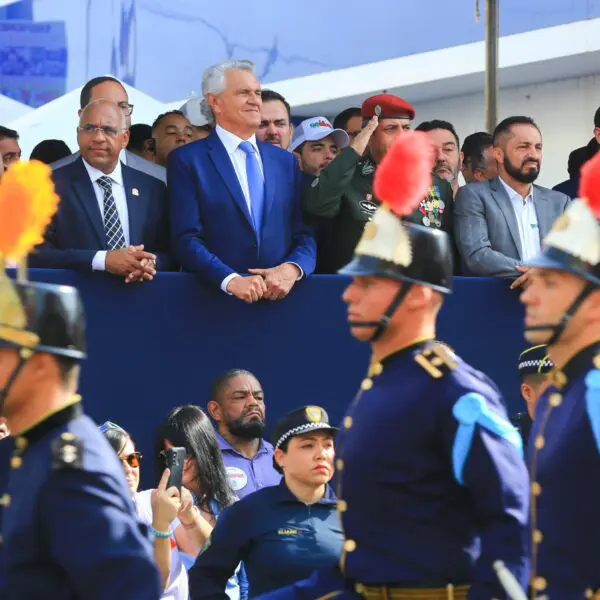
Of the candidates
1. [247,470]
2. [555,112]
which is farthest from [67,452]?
[555,112]

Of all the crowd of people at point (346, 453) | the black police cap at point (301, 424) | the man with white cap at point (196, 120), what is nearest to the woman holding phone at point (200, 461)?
the crowd of people at point (346, 453)

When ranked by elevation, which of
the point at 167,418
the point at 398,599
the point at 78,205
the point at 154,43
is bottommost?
A: the point at 398,599

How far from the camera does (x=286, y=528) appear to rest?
6191 mm

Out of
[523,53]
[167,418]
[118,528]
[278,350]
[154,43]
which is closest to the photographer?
[118,528]

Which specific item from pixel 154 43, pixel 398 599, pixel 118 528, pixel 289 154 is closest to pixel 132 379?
pixel 289 154

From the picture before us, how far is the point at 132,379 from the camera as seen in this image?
754cm

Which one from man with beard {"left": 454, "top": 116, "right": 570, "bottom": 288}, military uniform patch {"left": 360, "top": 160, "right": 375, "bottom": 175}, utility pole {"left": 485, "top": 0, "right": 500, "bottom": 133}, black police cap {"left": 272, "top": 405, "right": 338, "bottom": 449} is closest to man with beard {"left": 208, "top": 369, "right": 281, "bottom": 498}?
black police cap {"left": 272, "top": 405, "right": 338, "bottom": 449}

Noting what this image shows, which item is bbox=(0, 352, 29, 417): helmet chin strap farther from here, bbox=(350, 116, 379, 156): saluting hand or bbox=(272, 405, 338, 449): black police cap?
bbox=(350, 116, 379, 156): saluting hand

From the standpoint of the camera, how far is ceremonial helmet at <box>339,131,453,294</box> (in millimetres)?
4840

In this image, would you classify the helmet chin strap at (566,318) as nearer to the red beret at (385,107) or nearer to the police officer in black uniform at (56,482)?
the police officer in black uniform at (56,482)

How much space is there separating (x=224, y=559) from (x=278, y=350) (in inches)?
78.0

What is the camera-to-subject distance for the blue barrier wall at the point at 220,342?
7.45m

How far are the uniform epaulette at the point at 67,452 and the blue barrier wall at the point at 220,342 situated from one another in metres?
3.24

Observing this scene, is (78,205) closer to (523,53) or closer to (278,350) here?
(278,350)
